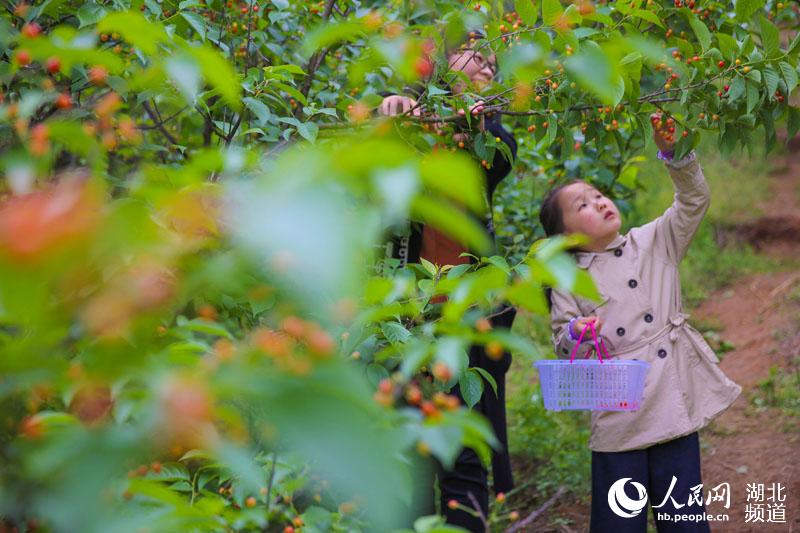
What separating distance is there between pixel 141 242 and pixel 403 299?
3.12ft

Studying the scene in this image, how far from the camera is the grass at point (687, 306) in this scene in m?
3.51

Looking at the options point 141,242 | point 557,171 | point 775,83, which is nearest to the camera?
point 141,242

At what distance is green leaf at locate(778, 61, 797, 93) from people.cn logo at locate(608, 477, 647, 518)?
1286mm

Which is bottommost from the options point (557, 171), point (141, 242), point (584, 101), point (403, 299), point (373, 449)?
point (557, 171)

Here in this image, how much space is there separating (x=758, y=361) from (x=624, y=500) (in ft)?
8.01

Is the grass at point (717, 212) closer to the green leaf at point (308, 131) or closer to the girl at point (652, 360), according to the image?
the girl at point (652, 360)

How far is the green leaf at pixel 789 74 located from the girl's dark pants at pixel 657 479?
115 centimetres

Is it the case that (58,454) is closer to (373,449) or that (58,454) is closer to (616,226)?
(373,449)

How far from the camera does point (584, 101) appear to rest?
2260mm

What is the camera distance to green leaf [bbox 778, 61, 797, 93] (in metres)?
1.93

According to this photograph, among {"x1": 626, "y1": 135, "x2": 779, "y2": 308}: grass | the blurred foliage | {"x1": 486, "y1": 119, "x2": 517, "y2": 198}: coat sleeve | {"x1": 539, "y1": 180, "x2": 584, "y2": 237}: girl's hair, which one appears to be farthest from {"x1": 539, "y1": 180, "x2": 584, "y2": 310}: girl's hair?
{"x1": 626, "y1": 135, "x2": 779, "y2": 308}: grass

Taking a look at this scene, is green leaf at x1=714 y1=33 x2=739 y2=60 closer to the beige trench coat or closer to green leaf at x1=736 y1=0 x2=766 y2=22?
green leaf at x1=736 y1=0 x2=766 y2=22

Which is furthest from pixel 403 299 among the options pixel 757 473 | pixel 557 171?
pixel 757 473

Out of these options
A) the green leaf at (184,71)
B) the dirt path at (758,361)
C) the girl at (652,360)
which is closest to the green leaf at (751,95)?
the girl at (652,360)
